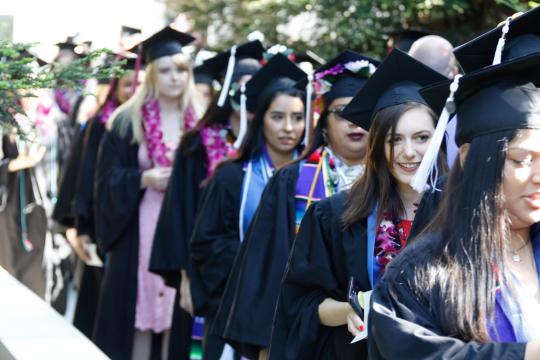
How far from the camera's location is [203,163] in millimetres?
6957

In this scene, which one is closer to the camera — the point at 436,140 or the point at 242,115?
the point at 436,140

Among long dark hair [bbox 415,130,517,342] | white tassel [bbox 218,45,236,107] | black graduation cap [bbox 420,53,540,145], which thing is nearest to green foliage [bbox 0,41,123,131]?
black graduation cap [bbox 420,53,540,145]

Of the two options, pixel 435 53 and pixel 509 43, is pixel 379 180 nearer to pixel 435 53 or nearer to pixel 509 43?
pixel 509 43

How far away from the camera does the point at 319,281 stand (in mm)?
4059

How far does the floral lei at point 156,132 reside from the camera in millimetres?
7332

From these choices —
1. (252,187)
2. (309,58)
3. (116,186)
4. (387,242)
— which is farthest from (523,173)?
(116,186)

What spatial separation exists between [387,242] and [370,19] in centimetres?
384

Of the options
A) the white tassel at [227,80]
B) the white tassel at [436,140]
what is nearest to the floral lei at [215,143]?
the white tassel at [227,80]

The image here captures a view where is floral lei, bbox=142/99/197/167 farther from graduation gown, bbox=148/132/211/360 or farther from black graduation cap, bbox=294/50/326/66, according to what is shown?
black graduation cap, bbox=294/50/326/66

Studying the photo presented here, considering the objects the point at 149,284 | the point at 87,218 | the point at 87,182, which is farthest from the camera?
the point at 87,182

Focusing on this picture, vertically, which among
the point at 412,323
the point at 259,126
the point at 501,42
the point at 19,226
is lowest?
the point at 19,226

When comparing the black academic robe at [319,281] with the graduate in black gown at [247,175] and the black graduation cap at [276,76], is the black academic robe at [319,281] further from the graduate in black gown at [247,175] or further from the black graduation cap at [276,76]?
the black graduation cap at [276,76]

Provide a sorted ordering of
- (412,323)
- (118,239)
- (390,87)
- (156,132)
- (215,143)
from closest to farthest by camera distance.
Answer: (412,323), (390,87), (215,143), (156,132), (118,239)

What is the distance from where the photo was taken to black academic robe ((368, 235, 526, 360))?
2.55 metres
